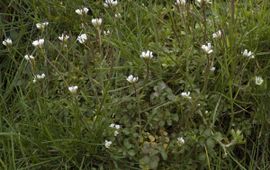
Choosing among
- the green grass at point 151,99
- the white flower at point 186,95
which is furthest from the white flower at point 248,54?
the white flower at point 186,95

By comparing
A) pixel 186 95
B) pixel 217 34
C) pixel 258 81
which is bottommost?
pixel 186 95

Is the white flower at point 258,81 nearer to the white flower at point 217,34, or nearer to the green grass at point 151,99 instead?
the green grass at point 151,99

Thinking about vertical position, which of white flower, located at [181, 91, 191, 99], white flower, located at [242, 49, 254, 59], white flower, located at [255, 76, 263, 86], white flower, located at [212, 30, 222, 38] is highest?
white flower, located at [212, 30, 222, 38]

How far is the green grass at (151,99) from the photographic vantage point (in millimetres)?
2219

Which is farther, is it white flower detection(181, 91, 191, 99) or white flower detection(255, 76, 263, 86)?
white flower detection(255, 76, 263, 86)

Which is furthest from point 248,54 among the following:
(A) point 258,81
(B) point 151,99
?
(B) point 151,99

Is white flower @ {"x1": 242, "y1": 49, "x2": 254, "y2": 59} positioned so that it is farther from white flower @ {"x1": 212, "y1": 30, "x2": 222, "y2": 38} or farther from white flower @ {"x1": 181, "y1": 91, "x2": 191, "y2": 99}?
white flower @ {"x1": 181, "y1": 91, "x2": 191, "y2": 99}

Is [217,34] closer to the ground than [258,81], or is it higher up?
higher up

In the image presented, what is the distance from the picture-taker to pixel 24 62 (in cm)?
269

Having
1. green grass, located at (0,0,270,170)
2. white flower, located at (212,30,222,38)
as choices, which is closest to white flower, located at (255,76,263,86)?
green grass, located at (0,0,270,170)

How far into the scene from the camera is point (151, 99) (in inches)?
91.6

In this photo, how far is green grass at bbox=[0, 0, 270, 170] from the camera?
2.22 m

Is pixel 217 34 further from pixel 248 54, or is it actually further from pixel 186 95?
pixel 186 95

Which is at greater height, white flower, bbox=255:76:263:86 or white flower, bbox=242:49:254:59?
white flower, bbox=242:49:254:59
